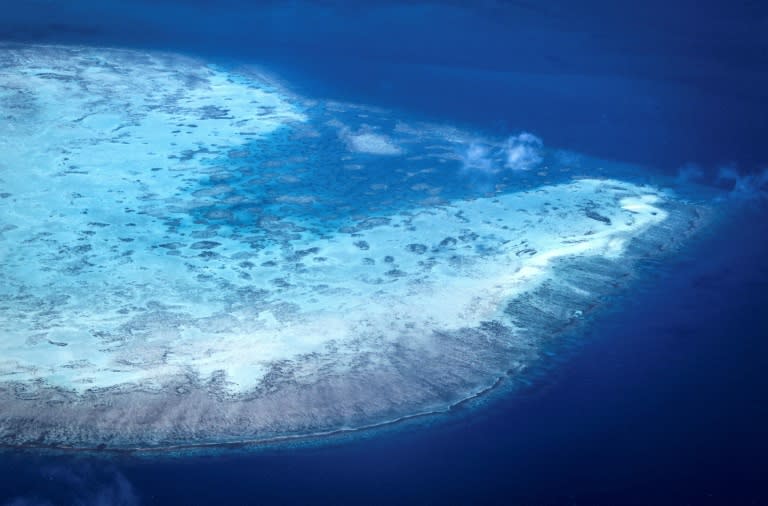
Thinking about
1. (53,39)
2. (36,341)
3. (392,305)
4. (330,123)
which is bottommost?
(36,341)

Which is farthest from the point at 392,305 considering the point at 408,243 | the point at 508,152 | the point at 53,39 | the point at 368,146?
the point at 53,39

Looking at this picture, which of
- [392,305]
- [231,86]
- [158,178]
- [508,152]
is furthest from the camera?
[231,86]

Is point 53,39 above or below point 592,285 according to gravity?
above

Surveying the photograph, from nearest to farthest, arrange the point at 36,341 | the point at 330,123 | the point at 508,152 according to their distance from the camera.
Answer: the point at 36,341, the point at 508,152, the point at 330,123

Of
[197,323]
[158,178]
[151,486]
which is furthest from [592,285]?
[158,178]

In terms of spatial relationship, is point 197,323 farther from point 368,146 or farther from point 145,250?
point 368,146

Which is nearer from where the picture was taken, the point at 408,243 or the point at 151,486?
the point at 151,486
